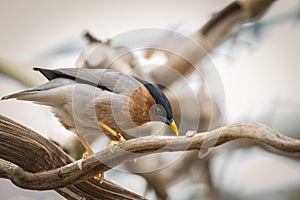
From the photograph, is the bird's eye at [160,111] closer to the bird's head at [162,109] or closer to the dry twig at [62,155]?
the bird's head at [162,109]

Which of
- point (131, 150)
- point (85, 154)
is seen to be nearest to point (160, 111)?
point (131, 150)

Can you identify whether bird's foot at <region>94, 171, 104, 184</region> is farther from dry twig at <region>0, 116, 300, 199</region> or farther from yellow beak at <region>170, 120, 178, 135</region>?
yellow beak at <region>170, 120, 178, 135</region>

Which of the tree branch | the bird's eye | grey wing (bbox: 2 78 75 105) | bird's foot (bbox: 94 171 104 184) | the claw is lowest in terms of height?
bird's foot (bbox: 94 171 104 184)

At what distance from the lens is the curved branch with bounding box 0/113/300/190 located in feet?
4.24

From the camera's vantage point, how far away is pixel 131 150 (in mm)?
1420

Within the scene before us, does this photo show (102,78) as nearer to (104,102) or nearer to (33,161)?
(104,102)

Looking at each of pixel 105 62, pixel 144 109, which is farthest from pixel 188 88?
pixel 105 62

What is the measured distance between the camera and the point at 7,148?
1509mm

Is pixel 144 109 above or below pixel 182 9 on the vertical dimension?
below

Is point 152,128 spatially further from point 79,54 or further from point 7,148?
point 7,148

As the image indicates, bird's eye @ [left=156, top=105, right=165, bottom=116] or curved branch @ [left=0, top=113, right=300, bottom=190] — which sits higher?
bird's eye @ [left=156, top=105, right=165, bottom=116]

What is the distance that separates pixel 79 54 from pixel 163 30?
0.26m

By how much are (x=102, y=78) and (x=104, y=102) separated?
76 millimetres

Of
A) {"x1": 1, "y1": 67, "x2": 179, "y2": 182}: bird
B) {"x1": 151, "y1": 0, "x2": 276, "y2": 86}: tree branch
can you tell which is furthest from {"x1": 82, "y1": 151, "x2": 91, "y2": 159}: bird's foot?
{"x1": 151, "y1": 0, "x2": 276, "y2": 86}: tree branch
